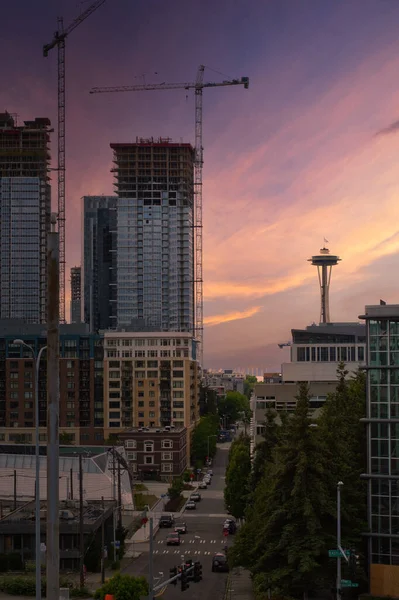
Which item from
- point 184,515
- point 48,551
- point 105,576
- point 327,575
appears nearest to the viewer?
point 48,551

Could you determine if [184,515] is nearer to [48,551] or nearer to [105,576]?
[105,576]

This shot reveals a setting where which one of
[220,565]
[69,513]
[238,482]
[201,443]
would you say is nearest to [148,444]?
[201,443]

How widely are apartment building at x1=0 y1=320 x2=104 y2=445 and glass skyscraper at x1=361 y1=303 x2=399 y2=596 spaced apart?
327ft

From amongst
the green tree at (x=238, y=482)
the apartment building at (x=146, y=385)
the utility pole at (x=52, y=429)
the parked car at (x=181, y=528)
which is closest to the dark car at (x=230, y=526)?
the green tree at (x=238, y=482)

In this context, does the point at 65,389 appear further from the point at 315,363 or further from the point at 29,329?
the point at 315,363

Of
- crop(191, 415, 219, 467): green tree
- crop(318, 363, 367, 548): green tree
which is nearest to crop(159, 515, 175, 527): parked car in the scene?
crop(318, 363, 367, 548): green tree

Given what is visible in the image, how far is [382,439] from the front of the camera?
A: 49.9 metres

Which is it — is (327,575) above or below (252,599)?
above

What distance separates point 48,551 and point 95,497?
69.1 metres

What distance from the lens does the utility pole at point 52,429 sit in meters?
21.4

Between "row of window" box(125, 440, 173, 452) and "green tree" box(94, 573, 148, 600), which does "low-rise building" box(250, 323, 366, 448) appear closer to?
"row of window" box(125, 440, 173, 452)

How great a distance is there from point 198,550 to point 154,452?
5456 centimetres

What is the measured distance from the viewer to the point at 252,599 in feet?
181

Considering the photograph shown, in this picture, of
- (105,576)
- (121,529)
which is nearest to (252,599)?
(105,576)
